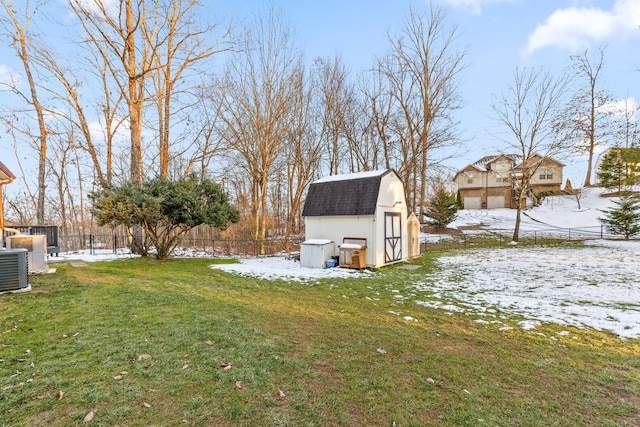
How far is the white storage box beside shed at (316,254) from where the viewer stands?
10406mm

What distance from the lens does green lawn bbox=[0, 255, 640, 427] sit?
225 centimetres

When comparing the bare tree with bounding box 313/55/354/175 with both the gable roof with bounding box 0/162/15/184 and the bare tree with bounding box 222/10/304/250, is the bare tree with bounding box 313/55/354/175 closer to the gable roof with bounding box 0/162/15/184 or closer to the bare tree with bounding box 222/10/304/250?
the bare tree with bounding box 222/10/304/250

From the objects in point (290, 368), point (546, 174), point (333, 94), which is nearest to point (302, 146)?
point (333, 94)

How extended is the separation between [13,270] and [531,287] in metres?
11.5

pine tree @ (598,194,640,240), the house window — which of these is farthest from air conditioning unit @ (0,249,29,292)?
the house window

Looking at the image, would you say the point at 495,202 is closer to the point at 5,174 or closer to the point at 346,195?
the point at 346,195

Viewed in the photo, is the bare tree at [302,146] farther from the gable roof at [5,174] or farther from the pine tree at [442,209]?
the gable roof at [5,174]

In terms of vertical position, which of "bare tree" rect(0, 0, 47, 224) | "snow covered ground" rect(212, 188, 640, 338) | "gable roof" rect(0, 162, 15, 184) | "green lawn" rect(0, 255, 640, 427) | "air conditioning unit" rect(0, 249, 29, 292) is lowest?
"snow covered ground" rect(212, 188, 640, 338)

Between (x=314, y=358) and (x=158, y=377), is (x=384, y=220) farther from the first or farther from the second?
(x=158, y=377)

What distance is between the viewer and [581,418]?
230 cm

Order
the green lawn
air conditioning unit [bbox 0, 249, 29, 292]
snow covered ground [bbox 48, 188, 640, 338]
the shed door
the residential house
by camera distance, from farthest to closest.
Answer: the residential house < the shed door < air conditioning unit [bbox 0, 249, 29, 292] < snow covered ground [bbox 48, 188, 640, 338] < the green lawn

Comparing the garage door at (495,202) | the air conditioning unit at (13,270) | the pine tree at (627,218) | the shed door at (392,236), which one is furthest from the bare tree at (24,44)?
the garage door at (495,202)

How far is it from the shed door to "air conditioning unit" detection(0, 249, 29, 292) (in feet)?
32.9

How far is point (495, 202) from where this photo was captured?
102 ft
